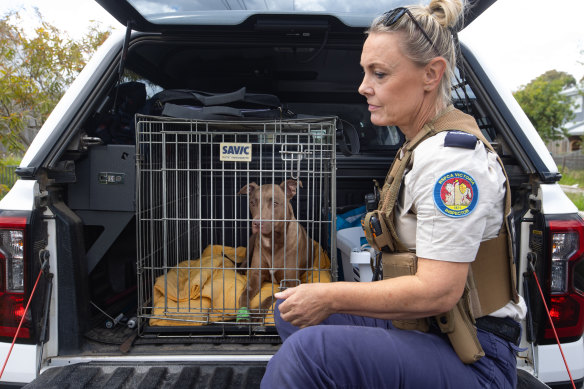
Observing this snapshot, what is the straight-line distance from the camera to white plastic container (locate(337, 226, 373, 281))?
264cm

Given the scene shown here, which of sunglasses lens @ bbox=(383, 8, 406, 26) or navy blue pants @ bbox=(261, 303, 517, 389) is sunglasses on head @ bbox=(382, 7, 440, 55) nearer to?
sunglasses lens @ bbox=(383, 8, 406, 26)

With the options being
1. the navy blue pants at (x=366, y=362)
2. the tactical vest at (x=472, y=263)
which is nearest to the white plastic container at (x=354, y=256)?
the tactical vest at (x=472, y=263)

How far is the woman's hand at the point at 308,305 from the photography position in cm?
134

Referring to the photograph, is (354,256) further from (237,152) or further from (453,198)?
(453,198)

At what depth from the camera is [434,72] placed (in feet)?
4.81

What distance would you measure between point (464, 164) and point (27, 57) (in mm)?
11742

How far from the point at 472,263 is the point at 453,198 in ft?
1.03

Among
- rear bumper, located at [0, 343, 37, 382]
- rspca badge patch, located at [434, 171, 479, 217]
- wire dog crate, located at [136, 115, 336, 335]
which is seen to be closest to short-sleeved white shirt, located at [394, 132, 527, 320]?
rspca badge patch, located at [434, 171, 479, 217]

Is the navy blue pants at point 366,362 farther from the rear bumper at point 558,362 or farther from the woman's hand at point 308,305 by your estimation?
the rear bumper at point 558,362

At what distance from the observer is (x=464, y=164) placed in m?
1.28

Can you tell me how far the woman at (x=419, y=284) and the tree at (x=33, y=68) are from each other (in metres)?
8.33

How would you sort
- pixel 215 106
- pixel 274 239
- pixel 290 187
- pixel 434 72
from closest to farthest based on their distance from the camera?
pixel 434 72 < pixel 215 106 < pixel 290 187 < pixel 274 239

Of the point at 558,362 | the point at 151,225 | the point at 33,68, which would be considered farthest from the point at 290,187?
the point at 33,68

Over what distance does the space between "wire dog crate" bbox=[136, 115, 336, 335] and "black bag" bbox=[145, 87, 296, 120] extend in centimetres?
7
